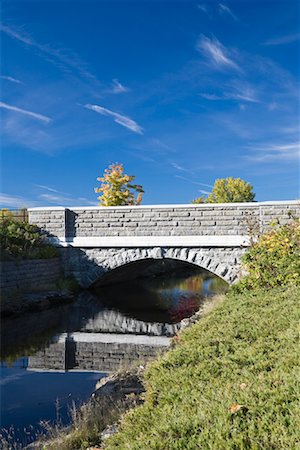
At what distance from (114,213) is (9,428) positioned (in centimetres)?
1125

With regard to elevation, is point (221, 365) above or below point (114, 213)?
below

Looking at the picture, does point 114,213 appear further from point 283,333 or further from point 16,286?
point 283,333

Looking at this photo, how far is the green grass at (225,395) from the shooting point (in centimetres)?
312

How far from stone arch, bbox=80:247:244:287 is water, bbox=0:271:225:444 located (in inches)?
43.9

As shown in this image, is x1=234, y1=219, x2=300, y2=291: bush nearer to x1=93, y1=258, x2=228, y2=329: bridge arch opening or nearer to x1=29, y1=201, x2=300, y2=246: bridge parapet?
x1=93, y1=258, x2=228, y2=329: bridge arch opening

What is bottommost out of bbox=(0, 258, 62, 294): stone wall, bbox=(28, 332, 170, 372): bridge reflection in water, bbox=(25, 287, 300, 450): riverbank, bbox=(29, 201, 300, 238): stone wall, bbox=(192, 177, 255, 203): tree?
bbox=(28, 332, 170, 372): bridge reflection in water

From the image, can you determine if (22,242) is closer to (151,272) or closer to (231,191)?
(151,272)

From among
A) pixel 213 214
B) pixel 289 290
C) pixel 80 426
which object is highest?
pixel 213 214

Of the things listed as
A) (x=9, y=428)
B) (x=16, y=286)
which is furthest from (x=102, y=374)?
(x=16, y=286)

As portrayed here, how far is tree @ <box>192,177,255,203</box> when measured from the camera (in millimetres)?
46750

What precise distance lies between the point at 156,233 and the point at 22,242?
4740 mm

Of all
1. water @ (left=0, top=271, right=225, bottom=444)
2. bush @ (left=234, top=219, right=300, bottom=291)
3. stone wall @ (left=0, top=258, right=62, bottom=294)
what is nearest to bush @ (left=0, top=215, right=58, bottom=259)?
stone wall @ (left=0, top=258, right=62, bottom=294)

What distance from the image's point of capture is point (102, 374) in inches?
311

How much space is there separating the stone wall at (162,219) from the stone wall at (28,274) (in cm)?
143
